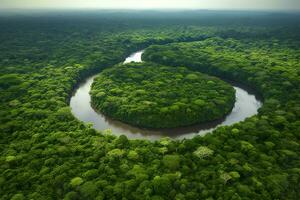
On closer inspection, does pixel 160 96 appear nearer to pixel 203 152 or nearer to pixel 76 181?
pixel 203 152

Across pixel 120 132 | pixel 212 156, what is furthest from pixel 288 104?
pixel 120 132

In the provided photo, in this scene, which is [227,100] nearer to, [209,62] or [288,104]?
[288,104]

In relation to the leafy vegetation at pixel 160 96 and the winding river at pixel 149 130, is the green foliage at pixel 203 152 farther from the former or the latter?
the leafy vegetation at pixel 160 96

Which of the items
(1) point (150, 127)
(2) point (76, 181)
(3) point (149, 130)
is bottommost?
(3) point (149, 130)

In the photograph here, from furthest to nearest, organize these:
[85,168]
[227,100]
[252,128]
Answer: [227,100] → [252,128] → [85,168]

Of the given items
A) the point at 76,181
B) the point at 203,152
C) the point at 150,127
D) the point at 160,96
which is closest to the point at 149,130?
the point at 150,127

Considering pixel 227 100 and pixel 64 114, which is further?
pixel 227 100

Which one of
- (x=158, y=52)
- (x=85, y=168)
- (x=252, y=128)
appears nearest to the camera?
(x=85, y=168)

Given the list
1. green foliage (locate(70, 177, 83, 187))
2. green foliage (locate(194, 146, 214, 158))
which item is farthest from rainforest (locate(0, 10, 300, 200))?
green foliage (locate(194, 146, 214, 158))
